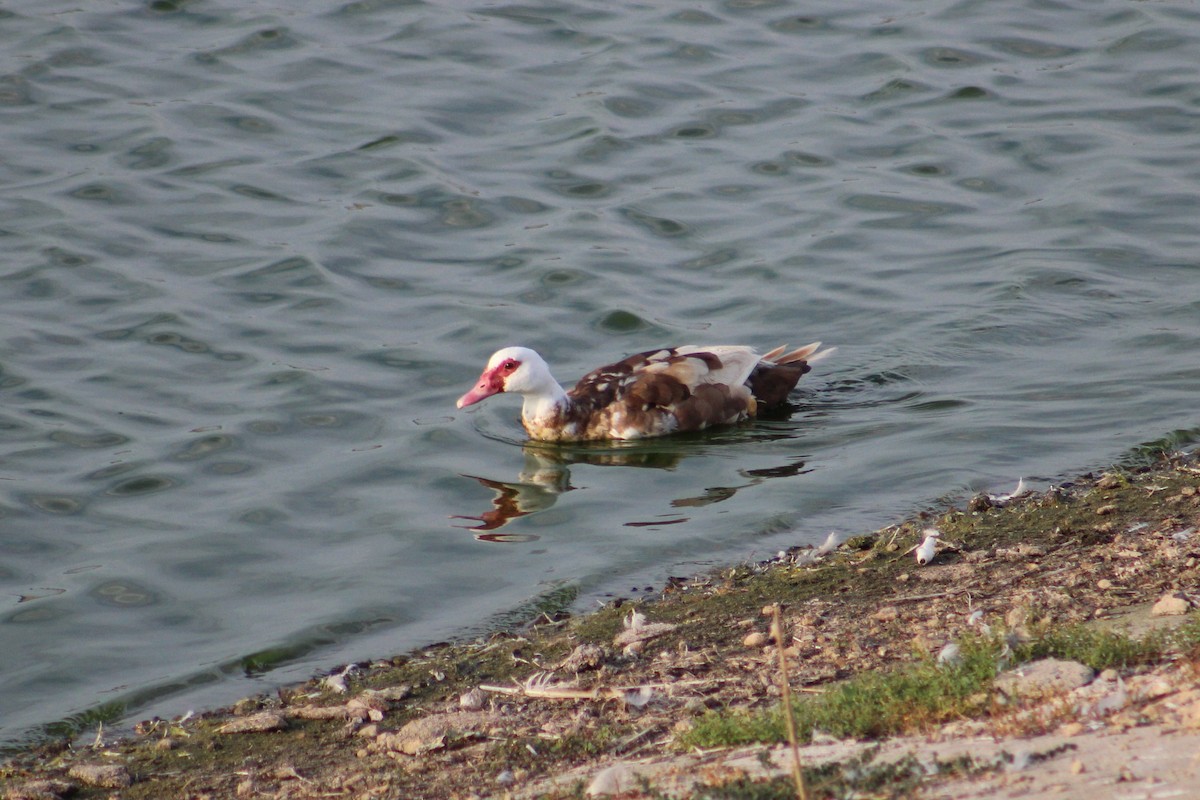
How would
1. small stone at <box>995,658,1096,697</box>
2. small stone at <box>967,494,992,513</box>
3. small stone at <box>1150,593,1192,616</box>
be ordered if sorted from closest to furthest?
small stone at <box>995,658,1096,697</box>, small stone at <box>1150,593,1192,616</box>, small stone at <box>967,494,992,513</box>

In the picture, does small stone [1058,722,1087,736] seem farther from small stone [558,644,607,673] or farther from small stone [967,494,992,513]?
small stone [967,494,992,513]

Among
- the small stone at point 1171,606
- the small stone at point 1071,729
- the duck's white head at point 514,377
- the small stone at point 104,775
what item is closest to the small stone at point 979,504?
the small stone at point 1171,606

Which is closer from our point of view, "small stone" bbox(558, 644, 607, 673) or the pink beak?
"small stone" bbox(558, 644, 607, 673)

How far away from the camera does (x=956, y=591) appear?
21.7 feet

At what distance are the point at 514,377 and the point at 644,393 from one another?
930 mm

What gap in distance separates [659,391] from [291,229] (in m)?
4.79

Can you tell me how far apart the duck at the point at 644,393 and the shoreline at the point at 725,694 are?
8.96ft

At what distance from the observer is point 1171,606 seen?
568 cm

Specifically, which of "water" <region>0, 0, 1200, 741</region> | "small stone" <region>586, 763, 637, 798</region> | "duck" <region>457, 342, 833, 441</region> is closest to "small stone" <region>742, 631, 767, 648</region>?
"small stone" <region>586, 763, 637, 798</region>

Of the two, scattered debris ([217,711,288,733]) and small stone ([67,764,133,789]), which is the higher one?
scattered debris ([217,711,288,733])

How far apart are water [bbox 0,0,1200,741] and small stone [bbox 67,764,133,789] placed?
2.88ft

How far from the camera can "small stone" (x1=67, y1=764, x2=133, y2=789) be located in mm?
5789

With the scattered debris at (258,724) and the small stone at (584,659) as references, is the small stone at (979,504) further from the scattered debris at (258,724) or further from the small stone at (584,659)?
the scattered debris at (258,724)

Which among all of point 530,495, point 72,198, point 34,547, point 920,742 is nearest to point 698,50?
point 72,198
